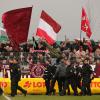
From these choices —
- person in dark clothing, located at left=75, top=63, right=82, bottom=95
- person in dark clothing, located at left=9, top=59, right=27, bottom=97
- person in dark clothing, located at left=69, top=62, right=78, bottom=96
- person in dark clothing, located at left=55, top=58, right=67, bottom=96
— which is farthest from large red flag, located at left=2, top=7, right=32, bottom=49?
person in dark clothing, located at left=75, top=63, right=82, bottom=95

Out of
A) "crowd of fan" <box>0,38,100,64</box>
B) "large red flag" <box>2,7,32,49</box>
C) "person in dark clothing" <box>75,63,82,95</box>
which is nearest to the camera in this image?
"large red flag" <box>2,7,32,49</box>

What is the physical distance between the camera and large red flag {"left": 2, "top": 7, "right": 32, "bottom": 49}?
34.0 metres

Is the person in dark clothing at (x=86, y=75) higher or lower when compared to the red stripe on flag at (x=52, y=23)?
lower

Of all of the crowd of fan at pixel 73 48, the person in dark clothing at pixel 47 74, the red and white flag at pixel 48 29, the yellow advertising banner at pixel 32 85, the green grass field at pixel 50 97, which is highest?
the red and white flag at pixel 48 29

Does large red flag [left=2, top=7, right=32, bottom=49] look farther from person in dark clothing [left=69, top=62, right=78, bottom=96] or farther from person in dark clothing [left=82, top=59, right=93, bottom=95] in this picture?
person in dark clothing [left=82, top=59, right=93, bottom=95]

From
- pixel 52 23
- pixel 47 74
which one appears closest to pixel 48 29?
pixel 52 23

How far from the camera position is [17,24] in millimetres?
34312

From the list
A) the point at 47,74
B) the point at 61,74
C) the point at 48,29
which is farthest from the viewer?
the point at 48,29

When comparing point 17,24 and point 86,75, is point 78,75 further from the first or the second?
point 17,24

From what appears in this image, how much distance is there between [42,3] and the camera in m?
45.6

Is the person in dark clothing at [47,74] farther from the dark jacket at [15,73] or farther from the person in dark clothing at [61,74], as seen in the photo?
the dark jacket at [15,73]

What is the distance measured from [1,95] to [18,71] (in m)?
1.59

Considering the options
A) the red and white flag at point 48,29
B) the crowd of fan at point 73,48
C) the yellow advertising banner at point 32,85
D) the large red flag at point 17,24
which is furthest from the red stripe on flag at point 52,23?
the yellow advertising banner at point 32,85

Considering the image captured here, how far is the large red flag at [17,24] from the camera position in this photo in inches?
Result: 1339
